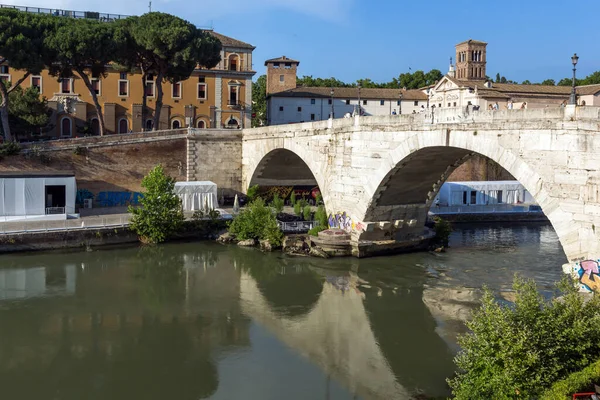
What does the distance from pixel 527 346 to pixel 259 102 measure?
1854 inches

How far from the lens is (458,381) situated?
931cm

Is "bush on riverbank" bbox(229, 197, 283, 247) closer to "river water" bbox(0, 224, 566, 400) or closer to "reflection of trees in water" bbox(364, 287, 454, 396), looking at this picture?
"river water" bbox(0, 224, 566, 400)

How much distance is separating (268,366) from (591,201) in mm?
6850

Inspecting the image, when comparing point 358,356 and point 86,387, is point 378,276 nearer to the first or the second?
point 358,356

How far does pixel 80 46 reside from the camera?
2720cm

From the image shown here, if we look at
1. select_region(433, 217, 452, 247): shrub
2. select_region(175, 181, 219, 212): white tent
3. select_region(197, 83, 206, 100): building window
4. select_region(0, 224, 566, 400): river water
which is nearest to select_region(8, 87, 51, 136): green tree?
select_region(197, 83, 206, 100): building window

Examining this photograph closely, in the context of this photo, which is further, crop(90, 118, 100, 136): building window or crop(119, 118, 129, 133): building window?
crop(119, 118, 129, 133): building window

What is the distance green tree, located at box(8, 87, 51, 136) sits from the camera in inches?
1201

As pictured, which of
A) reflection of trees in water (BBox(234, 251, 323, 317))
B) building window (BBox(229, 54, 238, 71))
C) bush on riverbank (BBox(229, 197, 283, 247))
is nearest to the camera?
reflection of trees in water (BBox(234, 251, 323, 317))

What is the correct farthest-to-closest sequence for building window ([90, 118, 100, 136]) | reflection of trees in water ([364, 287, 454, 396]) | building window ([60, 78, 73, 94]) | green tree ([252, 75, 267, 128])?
green tree ([252, 75, 267, 128])
building window ([90, 118, 100, 136])
building window ([60, 78, 73, 94])
reflection of trees in water ([364, 287, 454, 396])

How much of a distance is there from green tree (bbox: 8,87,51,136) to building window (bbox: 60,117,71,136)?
2.25 metres

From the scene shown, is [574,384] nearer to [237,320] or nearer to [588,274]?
[588,274]

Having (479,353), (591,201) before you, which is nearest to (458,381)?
(479,353)

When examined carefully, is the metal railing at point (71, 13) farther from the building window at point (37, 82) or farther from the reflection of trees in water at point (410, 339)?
the reflection of trees in water at point (410, 339)
